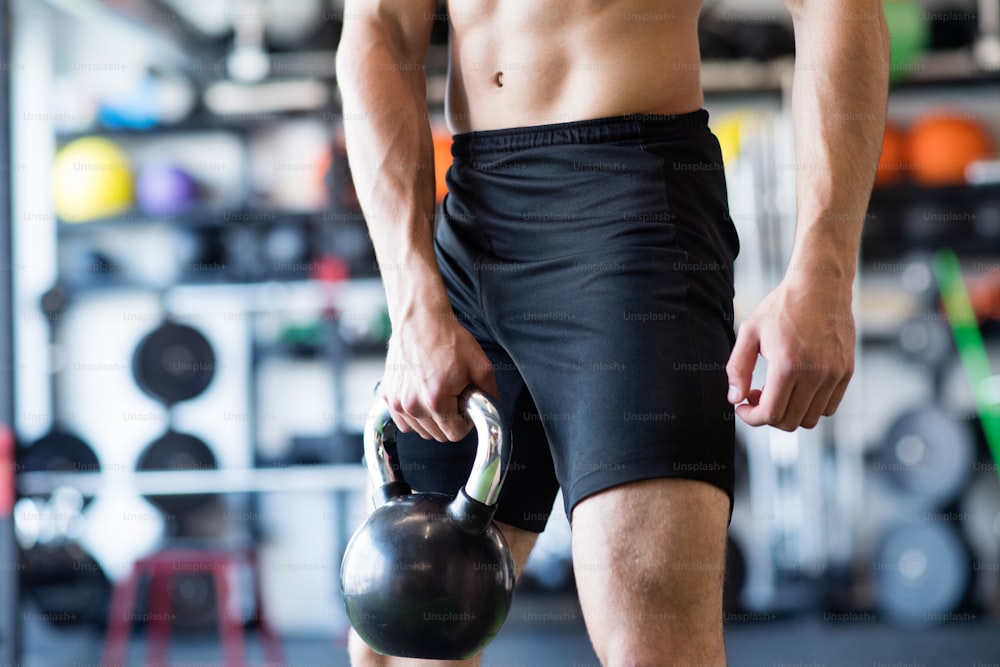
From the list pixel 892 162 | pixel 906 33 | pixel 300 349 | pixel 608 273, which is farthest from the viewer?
pixel 300 349

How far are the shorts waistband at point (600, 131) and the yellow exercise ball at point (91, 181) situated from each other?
396cm

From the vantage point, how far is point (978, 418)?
180 inches

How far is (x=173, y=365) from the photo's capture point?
174 inches

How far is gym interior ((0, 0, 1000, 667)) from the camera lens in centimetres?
436

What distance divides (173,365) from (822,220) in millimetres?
3802

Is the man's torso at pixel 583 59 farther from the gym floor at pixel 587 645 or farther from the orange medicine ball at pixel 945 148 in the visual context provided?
the orange medicine ball at pixel 945 148

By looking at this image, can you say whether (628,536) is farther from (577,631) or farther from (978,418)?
(978,418)

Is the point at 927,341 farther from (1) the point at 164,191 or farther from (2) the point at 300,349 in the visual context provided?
(1) the point at 164,191

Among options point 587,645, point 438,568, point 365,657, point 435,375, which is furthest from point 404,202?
point 587,645

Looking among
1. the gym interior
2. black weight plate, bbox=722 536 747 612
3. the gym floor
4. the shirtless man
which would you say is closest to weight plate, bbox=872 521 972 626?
the gym interior

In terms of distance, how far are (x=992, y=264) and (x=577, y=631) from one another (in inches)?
101

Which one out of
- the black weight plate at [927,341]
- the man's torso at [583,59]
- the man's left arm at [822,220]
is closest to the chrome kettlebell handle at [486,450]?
the man's left arm at [822,220]

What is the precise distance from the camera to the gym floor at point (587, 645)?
148 inches

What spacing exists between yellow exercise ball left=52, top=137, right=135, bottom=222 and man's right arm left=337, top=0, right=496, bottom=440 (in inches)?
145
